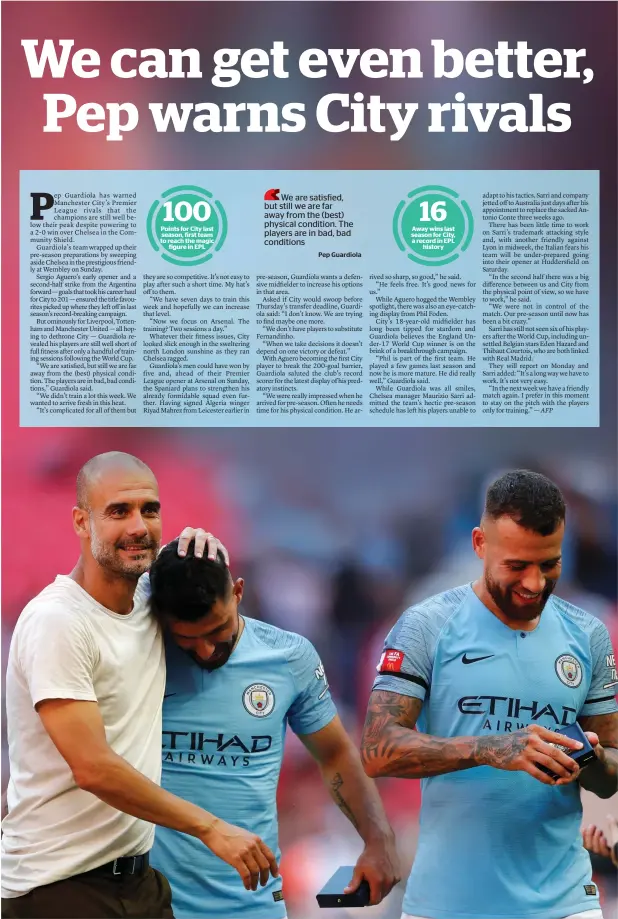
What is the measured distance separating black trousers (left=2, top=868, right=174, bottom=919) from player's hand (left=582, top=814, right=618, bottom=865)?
5.07 feet

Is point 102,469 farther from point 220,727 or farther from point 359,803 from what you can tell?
point 359,803

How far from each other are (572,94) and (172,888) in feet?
10.7

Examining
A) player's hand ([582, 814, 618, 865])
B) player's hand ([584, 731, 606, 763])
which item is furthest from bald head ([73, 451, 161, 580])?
player's hand ([582, 814, 618, 865])

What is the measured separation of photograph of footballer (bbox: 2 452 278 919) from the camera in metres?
3.19

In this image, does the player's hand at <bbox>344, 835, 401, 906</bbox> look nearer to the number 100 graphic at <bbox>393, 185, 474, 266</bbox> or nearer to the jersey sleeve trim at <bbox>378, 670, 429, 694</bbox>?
the jersey sleeve trim at <bbox>378, 670, 429, 694</bbox>

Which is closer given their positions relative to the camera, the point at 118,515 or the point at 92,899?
the point at 92,899

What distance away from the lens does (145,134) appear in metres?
3.81

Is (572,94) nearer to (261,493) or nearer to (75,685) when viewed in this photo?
(261,493)

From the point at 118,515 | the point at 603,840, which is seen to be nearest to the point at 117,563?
the point at 118,515

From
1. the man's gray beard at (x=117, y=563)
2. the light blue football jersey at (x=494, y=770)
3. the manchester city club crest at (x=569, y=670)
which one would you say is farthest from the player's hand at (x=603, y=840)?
the man's gray beard at (x=117, y=563)

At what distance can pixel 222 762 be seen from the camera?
356 centimetres

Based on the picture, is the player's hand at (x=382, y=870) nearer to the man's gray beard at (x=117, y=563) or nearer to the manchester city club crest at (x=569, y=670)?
the manchester city club crest at (x=569, y=670)

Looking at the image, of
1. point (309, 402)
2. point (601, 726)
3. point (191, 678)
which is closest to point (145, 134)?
point (309, 402)

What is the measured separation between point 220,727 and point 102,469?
102 centimetres
